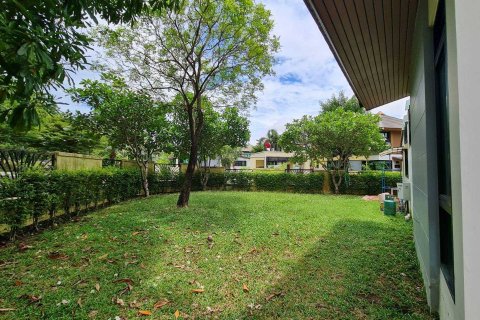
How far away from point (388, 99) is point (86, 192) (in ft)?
27.6

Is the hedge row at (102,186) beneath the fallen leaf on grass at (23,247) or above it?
above

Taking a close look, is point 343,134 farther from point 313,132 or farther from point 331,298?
point 331,298

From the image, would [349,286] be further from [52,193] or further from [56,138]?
[56,138]

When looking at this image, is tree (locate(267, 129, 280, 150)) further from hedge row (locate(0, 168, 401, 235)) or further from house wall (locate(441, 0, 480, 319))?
house wall (locate(441, 0, 480, 319))

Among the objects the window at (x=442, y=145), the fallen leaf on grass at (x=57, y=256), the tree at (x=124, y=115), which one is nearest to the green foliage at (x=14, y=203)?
the fallen leaf on grass at (x=57, y=256)

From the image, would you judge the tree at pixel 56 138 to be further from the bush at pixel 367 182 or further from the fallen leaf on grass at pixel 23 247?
the bush at pixel 367 182

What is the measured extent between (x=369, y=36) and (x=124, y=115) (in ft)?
28.2

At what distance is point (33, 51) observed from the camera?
1595 millimetres

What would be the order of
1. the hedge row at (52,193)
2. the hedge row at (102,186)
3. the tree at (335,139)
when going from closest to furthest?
1. the hedge row at (52,193)
2. the hedge row at (102,186)
3. the tree at (335,139)

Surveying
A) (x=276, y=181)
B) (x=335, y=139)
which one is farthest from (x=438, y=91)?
(x=276, y=181)

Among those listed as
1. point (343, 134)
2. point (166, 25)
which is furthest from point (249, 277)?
point (343, 134)

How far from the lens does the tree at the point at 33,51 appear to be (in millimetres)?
1592

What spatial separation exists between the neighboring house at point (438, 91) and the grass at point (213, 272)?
0.75m

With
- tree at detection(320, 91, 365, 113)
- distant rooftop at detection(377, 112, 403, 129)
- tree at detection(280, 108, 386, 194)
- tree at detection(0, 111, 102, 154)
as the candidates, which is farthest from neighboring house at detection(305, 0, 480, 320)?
tree at detection(320, 91, 365, 113)
